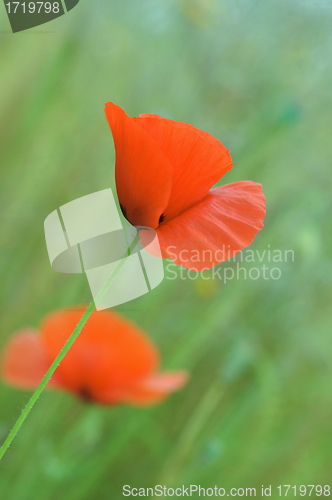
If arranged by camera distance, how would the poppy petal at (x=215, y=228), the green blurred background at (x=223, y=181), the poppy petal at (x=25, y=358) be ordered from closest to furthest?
1. the poppy petal at (x=215, y=228)
2. the poppy petal at (x=25, y=358)
3. the green blurred background at (x=223, y=181)

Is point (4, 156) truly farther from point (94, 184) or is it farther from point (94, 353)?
point (94, 353)

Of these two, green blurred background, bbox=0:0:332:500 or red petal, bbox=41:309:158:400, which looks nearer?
red petal, bbox=41:309:158:400

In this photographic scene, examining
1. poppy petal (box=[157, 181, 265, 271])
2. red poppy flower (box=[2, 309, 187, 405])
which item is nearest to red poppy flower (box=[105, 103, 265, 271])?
poppy petal (box=[157, 181, 265, 271])

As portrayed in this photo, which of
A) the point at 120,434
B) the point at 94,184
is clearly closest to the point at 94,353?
the point at 120,434

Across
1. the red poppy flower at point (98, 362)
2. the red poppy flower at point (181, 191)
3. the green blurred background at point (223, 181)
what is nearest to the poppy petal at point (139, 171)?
the red poppy flower at point (181, 191)

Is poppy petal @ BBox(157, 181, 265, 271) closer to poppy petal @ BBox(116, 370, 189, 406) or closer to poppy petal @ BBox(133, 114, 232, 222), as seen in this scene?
poppy petal @ BBox(133, 114, 232, 222)

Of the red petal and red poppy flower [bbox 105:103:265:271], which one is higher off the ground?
red poppy flower [bbox 105:103:265:271]

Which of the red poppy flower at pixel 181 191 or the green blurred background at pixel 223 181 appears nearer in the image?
the red poppy flower at pixel 181 191

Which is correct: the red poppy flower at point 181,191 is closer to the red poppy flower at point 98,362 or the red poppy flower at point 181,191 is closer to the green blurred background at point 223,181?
the red poppy flower at point 98,362
